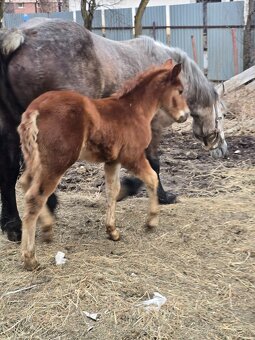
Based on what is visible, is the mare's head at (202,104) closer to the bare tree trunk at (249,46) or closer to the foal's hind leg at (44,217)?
the foal's hind leg at (44,217)

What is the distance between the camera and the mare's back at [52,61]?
4.09 meters

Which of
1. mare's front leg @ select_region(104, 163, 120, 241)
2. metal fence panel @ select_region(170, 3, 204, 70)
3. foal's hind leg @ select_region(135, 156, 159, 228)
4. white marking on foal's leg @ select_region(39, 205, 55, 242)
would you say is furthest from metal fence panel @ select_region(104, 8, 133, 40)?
white marking on foal's leg @ select_region(39, 205, 55, 242)

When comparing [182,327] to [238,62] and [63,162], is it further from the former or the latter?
[238,62]

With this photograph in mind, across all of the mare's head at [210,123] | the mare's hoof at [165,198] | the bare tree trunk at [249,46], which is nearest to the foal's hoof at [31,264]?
the mare's hoof at [165,198]

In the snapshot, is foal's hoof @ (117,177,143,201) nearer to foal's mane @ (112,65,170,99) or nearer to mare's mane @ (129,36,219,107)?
foal's mane @ (112,65,170,99)

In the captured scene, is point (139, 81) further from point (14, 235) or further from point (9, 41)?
point (14, 235)

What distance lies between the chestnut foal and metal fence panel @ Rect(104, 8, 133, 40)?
1492cm

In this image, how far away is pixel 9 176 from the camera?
4.26 m

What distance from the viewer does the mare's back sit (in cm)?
409

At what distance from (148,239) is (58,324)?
4.51 ft

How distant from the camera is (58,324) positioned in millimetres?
2996

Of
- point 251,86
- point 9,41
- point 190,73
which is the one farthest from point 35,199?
point 251,86

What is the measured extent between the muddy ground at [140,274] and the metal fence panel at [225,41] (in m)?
10.1

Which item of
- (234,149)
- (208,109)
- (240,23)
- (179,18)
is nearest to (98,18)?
(179,18)
